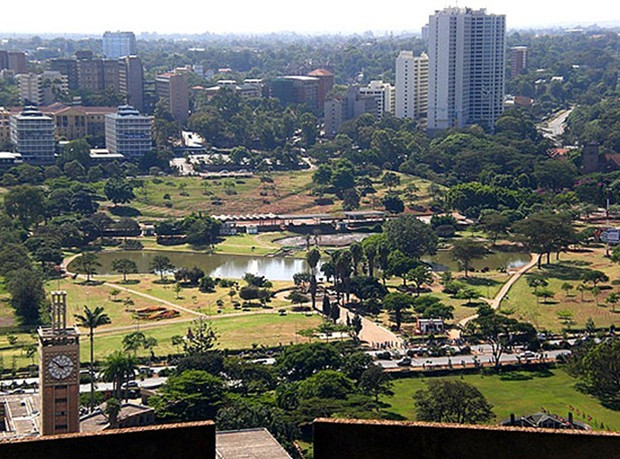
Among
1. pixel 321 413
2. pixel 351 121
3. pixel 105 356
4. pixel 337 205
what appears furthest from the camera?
pixel 351 121

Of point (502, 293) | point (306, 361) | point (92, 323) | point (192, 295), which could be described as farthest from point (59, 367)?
point (502, 293)

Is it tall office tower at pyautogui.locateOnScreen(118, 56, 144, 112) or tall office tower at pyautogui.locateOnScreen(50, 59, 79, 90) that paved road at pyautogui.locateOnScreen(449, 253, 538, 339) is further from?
tall office tower at pyautogui.locateOnScreen(50, 59, 79, 90)

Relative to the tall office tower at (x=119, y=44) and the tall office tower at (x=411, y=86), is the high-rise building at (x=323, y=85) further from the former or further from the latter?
the tall office tower at (x=119, y=44)

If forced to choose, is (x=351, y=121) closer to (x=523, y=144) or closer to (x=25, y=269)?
(x=523, y=144)

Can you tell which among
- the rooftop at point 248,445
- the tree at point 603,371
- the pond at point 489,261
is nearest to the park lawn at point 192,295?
the pond at point 489,261

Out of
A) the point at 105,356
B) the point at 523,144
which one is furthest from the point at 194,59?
the point at 105,356
